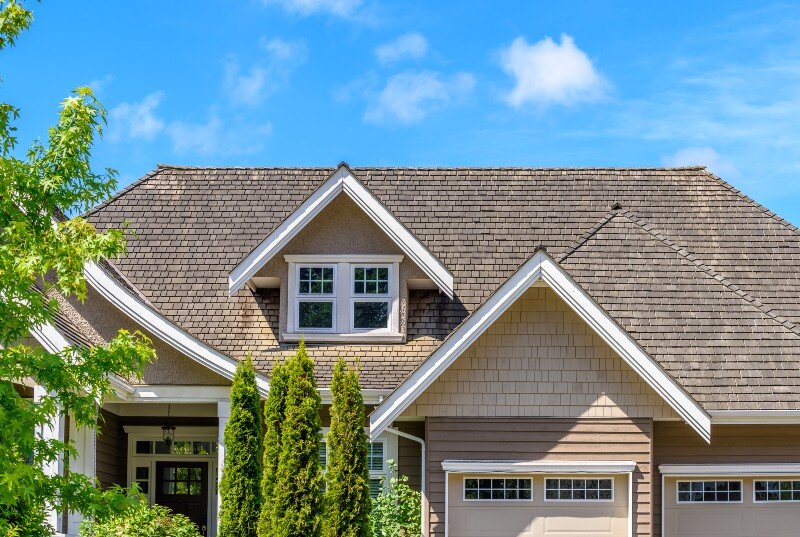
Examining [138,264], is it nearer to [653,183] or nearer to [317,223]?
[317,223]

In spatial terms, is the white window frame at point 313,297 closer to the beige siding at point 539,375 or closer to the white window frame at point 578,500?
the beige siding at point 539,375

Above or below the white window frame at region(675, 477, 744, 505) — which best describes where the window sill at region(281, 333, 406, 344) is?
above

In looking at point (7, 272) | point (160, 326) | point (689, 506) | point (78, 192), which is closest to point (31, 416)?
point (7, 272)

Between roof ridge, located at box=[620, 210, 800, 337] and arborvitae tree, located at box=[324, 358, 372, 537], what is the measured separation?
23.7 ft

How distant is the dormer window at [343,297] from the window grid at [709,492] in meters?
4.90

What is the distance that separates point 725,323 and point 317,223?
6.51m

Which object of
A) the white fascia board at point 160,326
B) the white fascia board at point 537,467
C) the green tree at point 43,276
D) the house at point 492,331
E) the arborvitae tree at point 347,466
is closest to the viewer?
the green tree at point 43,276

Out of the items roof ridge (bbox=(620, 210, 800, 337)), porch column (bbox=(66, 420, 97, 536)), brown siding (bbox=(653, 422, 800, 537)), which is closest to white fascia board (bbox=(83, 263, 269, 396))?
porch column (bbox=(66, 420, 97, 536))

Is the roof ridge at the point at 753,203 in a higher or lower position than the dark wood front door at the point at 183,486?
higher

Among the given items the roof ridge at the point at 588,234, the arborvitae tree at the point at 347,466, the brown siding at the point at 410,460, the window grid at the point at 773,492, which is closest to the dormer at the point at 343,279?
the brown siding at the point at 410,460

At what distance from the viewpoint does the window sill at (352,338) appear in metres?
18.0

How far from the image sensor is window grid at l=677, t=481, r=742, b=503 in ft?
56.4

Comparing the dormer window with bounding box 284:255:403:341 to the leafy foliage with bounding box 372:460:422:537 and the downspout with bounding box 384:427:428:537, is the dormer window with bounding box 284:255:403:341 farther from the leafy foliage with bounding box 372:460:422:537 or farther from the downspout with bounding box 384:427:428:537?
the leafy foliage with bounding box 372:460:422:537

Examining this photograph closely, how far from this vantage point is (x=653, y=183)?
70.0 feet
